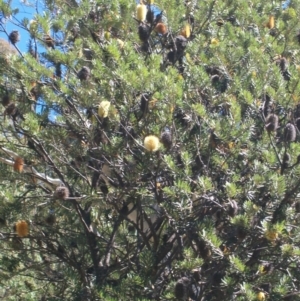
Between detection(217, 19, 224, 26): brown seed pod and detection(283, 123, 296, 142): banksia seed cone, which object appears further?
detection(217, 19, 224, 26): brown seed pod

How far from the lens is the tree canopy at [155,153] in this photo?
3.49 m

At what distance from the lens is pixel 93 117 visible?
3932mm

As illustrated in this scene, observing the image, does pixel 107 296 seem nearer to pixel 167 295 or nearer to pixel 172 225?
pixel 167 295

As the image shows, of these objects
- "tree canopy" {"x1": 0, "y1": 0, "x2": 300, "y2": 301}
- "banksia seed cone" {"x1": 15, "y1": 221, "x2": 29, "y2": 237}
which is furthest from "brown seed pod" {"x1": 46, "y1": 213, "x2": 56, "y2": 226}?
"banksia seed cone" {"x1": 15, "y1": 221, "x2": 29, "y2": 237}

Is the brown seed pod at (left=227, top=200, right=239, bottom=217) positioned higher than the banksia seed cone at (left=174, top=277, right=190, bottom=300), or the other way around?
the brown seed pod at (left=227, top=200, right=239, bottom=217)

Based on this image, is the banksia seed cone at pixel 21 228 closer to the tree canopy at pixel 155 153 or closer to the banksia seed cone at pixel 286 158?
the tree canopy at pixel 155 153

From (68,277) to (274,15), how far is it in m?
2.49

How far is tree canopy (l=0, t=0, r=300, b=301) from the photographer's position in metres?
3.49

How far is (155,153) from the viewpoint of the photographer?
140 inches

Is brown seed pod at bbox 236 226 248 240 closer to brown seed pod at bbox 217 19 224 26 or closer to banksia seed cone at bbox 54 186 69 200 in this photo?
banksia seed cone at bbox 54 186 69 200

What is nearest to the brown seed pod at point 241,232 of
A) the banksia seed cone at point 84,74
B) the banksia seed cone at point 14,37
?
the banksia seed cone at point 84,74

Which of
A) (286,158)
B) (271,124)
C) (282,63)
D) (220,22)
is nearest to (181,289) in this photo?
(286,158)

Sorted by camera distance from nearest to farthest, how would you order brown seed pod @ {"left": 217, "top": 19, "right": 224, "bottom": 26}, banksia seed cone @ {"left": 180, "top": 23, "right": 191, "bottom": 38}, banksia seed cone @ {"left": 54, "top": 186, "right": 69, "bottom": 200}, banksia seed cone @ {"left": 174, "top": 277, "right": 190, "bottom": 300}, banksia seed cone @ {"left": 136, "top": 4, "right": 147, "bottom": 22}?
banksia seed cone @ {"left": 174, "top": 277, "right": 190, "bottom": 300}
banksia seed cone @ {"left": 54, "top": 186, "right": 69, "bottom": 200}
banksia seed cone @ {"left": 136, "top": 4, "right": 147, "bottom": 22}
banksia seed cone @ {"left": 180, "top": 23, "right": 191, "bottom": 38}
brown seed pod @ {"left": 217, "top": 19, "right": 224, "bottom": 26}

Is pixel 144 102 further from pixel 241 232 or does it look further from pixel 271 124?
pixel 241 232
